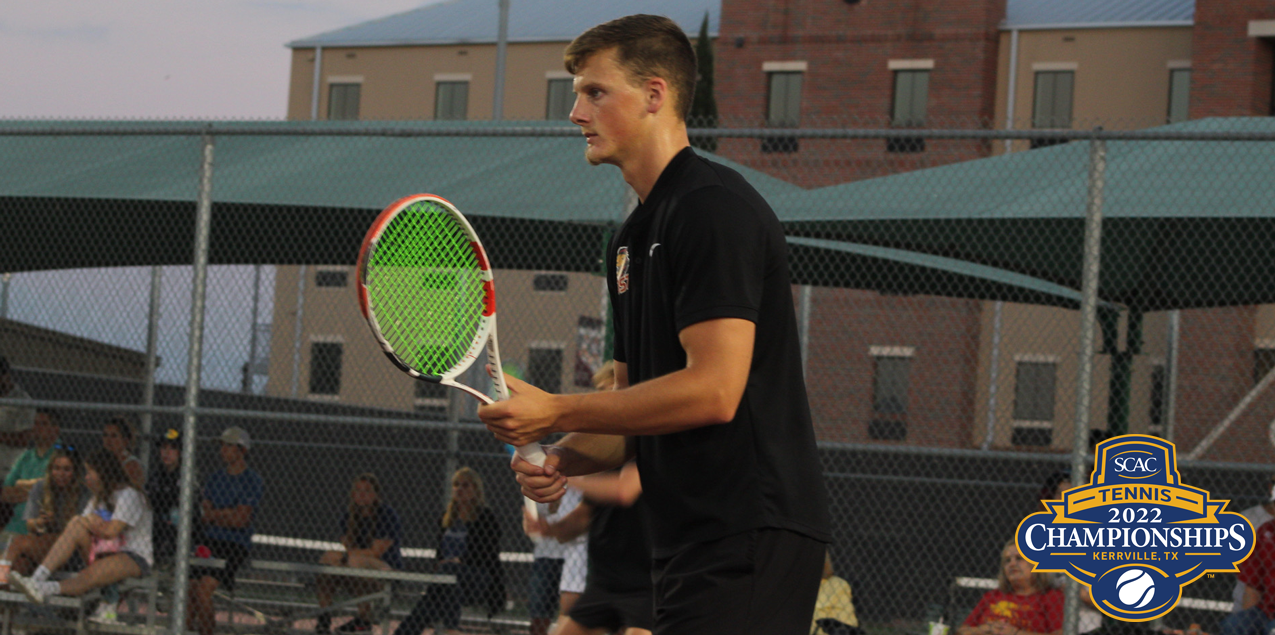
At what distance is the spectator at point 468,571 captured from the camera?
27.2 feet

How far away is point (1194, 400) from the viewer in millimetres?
22875

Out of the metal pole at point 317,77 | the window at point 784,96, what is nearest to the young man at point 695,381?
the window at point 784,96

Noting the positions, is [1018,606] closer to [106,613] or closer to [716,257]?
[106,613]

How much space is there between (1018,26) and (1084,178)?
22.3 metres


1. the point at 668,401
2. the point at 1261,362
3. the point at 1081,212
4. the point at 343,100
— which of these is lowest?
the point at 668,401

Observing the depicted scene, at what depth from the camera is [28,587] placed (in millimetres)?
7551

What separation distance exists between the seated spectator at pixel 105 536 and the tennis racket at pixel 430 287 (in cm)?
531

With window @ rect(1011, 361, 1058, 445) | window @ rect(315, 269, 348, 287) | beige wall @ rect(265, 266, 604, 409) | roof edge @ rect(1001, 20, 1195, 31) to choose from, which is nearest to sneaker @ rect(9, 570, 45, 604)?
beige wall @ rect(265, 266, 604, 409)

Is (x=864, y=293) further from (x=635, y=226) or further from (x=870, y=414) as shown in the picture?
(x=635, y=226)

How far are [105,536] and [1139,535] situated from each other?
5473 millimetres

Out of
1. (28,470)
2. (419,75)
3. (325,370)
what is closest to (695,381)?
(28,470)

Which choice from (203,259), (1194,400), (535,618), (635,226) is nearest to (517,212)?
(203,259)

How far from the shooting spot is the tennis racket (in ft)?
9.97

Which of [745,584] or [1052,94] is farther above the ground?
[1052,94]
